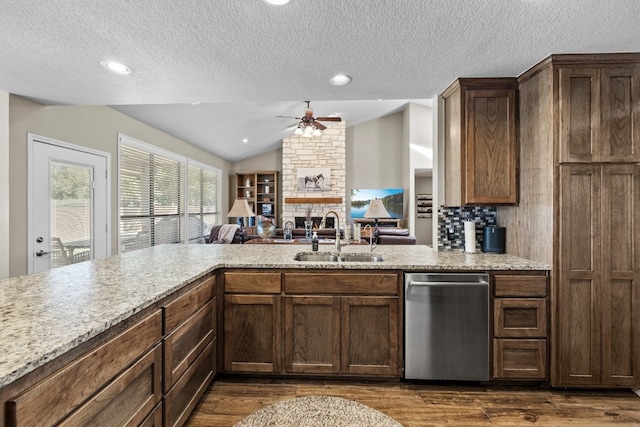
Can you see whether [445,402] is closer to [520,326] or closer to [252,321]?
[520,326]

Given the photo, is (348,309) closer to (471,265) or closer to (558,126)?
(471,265)

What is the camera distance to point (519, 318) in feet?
7.35

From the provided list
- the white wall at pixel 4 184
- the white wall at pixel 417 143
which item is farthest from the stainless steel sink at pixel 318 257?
the white wall at pixel 417 143

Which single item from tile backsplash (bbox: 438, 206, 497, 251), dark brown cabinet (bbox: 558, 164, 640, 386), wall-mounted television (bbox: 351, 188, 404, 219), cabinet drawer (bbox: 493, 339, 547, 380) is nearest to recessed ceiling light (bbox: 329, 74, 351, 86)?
tile backsplash (bbox: 438, 206, 497, 251)

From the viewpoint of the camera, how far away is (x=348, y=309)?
7.47 feet

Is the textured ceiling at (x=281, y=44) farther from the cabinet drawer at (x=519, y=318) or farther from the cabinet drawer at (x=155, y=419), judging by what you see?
the cabinet drawer at (x=155, y=419)

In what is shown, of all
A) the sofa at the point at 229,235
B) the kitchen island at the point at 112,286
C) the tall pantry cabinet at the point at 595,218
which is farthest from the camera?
the sofa at the point at 229,235

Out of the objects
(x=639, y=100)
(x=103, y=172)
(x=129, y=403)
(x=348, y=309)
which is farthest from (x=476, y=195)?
(x=103, y=172)

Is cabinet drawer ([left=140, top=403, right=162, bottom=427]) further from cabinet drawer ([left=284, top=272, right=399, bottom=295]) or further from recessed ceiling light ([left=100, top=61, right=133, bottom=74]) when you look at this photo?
recessed ceiling light ([left=100, top=61, right=133, bottom=74])

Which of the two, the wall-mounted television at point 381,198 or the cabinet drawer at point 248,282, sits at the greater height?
the wall-mounted television at point 381,198

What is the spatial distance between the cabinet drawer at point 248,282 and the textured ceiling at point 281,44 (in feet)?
4.83

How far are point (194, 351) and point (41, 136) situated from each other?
267cm

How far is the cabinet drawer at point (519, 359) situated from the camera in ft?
7.27

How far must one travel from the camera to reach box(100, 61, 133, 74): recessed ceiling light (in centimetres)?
222
